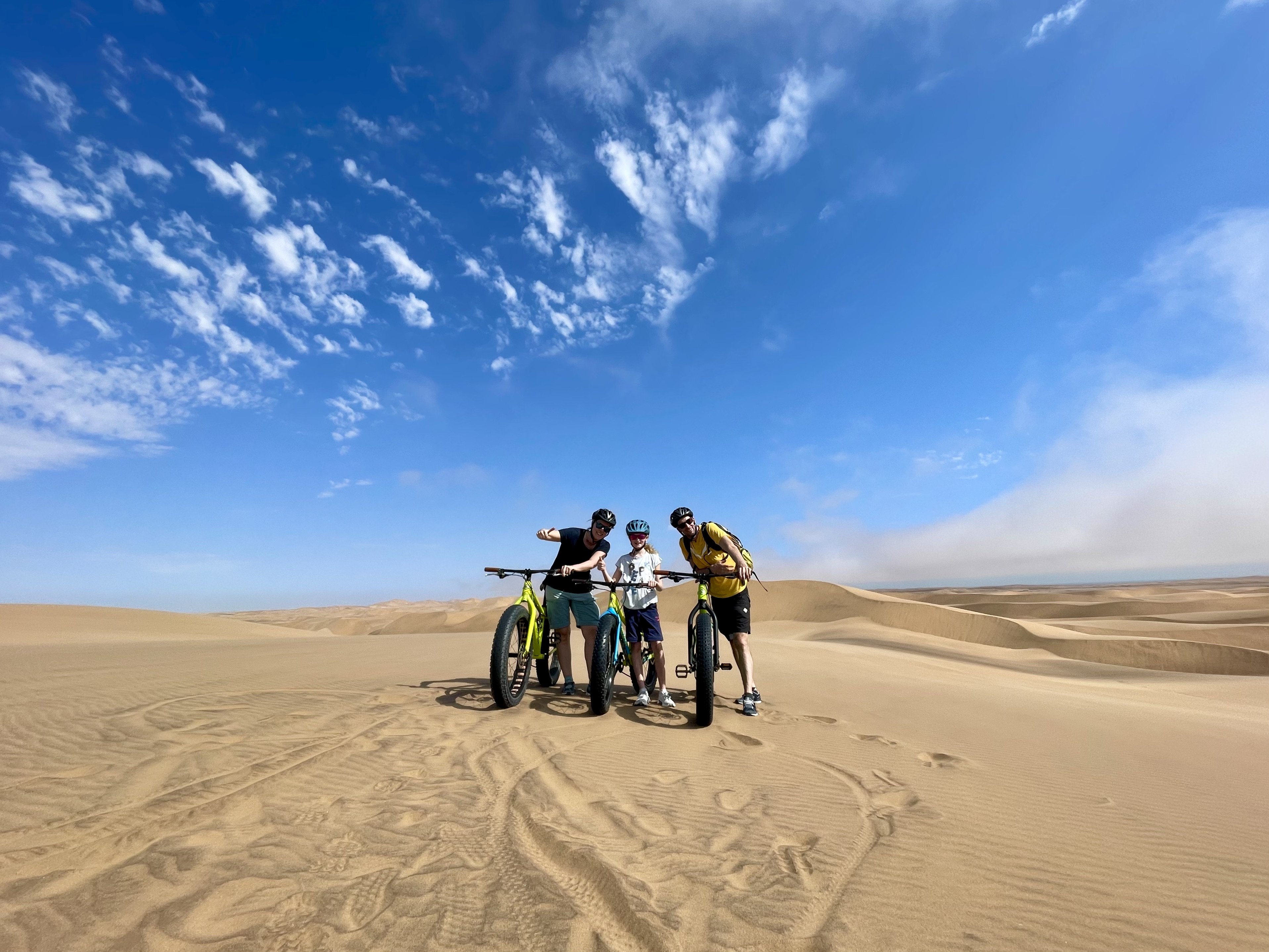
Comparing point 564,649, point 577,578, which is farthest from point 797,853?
point 564,649

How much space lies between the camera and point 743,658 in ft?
19.9

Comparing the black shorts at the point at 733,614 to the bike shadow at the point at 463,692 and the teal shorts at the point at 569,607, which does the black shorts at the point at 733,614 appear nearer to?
the teal shorts at the point at 569,607

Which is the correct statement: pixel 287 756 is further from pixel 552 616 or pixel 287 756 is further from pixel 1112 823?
pixel 1112 823

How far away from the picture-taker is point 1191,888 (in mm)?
2678

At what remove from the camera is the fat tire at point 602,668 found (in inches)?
218

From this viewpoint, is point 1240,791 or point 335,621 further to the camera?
point 335,621

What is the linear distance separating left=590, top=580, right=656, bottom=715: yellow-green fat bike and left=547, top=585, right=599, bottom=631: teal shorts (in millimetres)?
193

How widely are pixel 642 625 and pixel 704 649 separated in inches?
37.1

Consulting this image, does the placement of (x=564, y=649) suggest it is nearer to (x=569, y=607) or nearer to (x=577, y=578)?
(x=569, y=607)

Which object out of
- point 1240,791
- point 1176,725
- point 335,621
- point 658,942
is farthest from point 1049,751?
point 335,621

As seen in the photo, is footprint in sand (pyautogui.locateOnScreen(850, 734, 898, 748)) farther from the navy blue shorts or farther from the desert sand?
the navy blue shorts

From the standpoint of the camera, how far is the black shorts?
594cm

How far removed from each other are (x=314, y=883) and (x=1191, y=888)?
4.08m

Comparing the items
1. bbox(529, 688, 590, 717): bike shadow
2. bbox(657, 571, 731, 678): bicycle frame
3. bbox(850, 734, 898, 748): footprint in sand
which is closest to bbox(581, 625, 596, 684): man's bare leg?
bbox(529, 688, 590, 717): bike shadow
